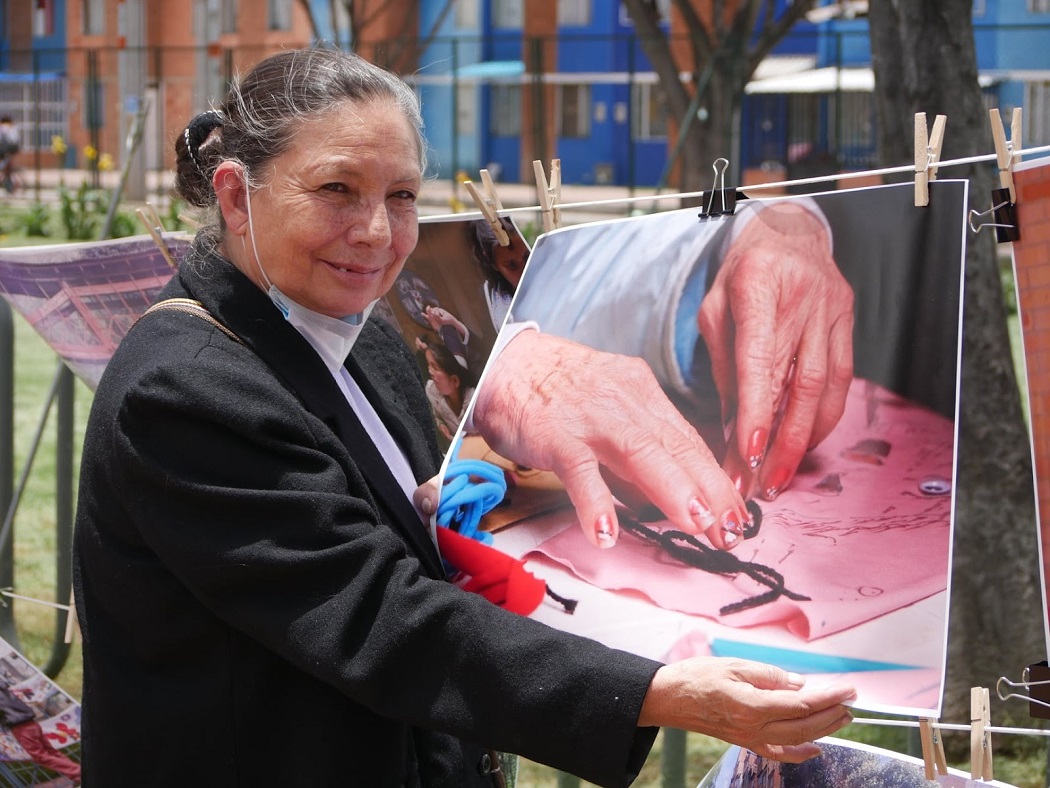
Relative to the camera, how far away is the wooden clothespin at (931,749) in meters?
1.54

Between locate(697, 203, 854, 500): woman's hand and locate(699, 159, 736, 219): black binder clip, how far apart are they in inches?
1.8

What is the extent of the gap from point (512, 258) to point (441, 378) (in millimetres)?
293

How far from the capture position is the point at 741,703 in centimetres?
141

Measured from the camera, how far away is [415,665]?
4.84 feet

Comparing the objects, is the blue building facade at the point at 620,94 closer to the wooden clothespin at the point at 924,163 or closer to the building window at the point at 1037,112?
the building window at the point at 1037,112

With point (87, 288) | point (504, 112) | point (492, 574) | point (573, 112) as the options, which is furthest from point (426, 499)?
point (573, 112)

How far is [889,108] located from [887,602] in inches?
86.9

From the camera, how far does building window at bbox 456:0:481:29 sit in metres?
28.2

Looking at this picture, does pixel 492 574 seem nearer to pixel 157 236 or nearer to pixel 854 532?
pixel 854 532

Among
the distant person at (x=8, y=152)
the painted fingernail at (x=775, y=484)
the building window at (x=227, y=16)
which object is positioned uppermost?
the building window at (x=227, y=16)

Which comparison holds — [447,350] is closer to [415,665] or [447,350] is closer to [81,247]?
[81,247]

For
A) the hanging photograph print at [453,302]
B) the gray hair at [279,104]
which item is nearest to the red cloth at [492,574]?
the gray hair at [279,104]

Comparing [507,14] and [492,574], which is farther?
[507,14]

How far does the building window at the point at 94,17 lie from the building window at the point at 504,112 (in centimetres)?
686
